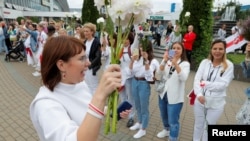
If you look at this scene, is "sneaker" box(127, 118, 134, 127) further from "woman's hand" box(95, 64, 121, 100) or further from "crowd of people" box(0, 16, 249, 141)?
"woman's hand" box(95, 64, 121, 100)

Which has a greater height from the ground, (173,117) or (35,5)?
(35,5)

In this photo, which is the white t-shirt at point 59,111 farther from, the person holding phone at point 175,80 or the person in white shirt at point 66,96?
the person holding phone at point 175,80

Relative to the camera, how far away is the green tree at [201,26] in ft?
36.7

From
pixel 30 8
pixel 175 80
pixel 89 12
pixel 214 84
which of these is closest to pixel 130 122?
pixel 175 80

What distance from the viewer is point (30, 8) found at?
71562mm

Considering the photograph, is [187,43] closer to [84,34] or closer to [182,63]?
[84,34]

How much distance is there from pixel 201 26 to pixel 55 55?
1061 centimetres

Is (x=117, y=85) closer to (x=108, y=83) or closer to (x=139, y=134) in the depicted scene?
(x=108, y=83)

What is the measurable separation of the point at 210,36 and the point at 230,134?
9.86 meters

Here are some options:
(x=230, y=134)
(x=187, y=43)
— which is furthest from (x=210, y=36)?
(x=230, y=134)

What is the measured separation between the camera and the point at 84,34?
549cm

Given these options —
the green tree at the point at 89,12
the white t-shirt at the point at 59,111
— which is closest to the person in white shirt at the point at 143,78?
the white t-shirt at the point at 59,111

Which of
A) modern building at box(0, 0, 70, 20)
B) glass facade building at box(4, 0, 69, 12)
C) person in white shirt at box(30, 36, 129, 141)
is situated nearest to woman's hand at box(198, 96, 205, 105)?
person in white shirt at box(30, 36, 129, 141)

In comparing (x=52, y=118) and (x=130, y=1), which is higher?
(x=130, y=1)
